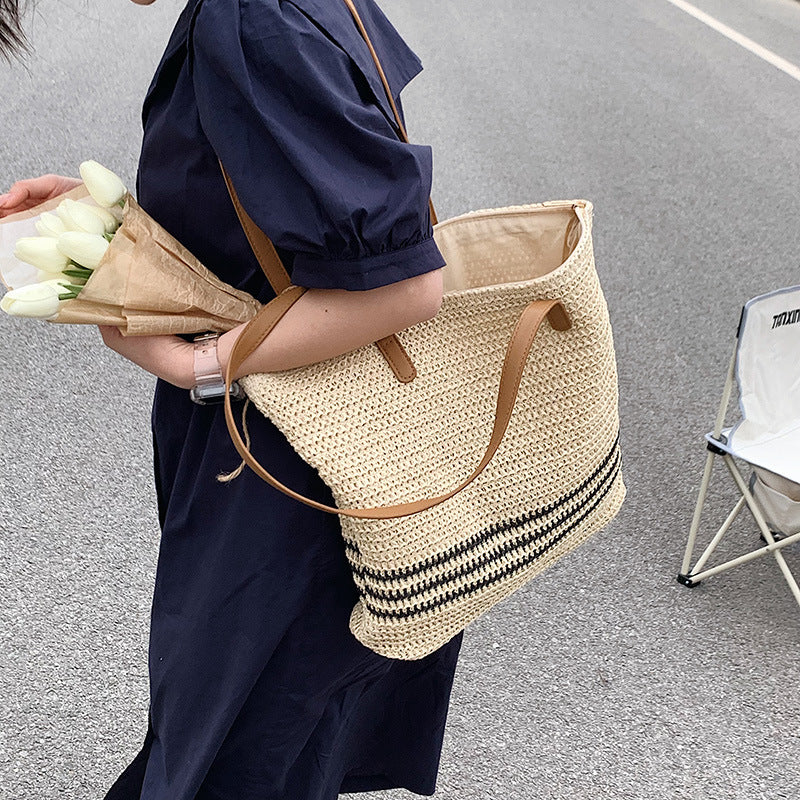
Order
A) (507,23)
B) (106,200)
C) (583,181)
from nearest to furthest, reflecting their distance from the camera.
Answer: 1. (106,200)
2. (583,181)
3. (507,23)

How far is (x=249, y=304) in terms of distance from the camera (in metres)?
0.89

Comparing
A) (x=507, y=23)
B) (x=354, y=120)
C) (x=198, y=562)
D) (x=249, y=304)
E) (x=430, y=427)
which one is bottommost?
(x=507, y=23)

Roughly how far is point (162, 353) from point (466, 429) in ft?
0.97

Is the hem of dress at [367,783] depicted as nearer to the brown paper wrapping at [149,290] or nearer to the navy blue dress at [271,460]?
the navy blue dress at [271,460]

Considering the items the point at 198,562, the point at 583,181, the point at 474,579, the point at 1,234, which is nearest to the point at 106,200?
the point at 1,234

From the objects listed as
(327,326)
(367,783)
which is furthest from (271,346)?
(367,783)

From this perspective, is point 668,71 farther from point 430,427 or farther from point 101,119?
point 430,427

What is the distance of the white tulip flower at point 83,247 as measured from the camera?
828 millimetres

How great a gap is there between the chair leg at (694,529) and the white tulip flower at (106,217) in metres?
1.43

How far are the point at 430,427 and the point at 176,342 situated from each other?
249 mm

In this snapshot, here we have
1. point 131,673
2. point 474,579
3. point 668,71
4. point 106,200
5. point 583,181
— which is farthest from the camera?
point 668,71

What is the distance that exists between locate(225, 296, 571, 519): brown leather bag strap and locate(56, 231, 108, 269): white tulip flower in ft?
0.47

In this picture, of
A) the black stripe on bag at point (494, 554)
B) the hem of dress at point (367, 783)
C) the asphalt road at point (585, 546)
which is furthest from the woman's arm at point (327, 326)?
the asphalt road at point (585, 546)

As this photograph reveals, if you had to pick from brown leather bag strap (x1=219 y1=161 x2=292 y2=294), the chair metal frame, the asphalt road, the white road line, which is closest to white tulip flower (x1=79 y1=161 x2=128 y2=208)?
brown leather bag strap (x1=219 y1=161 x2=292 y2=294)
